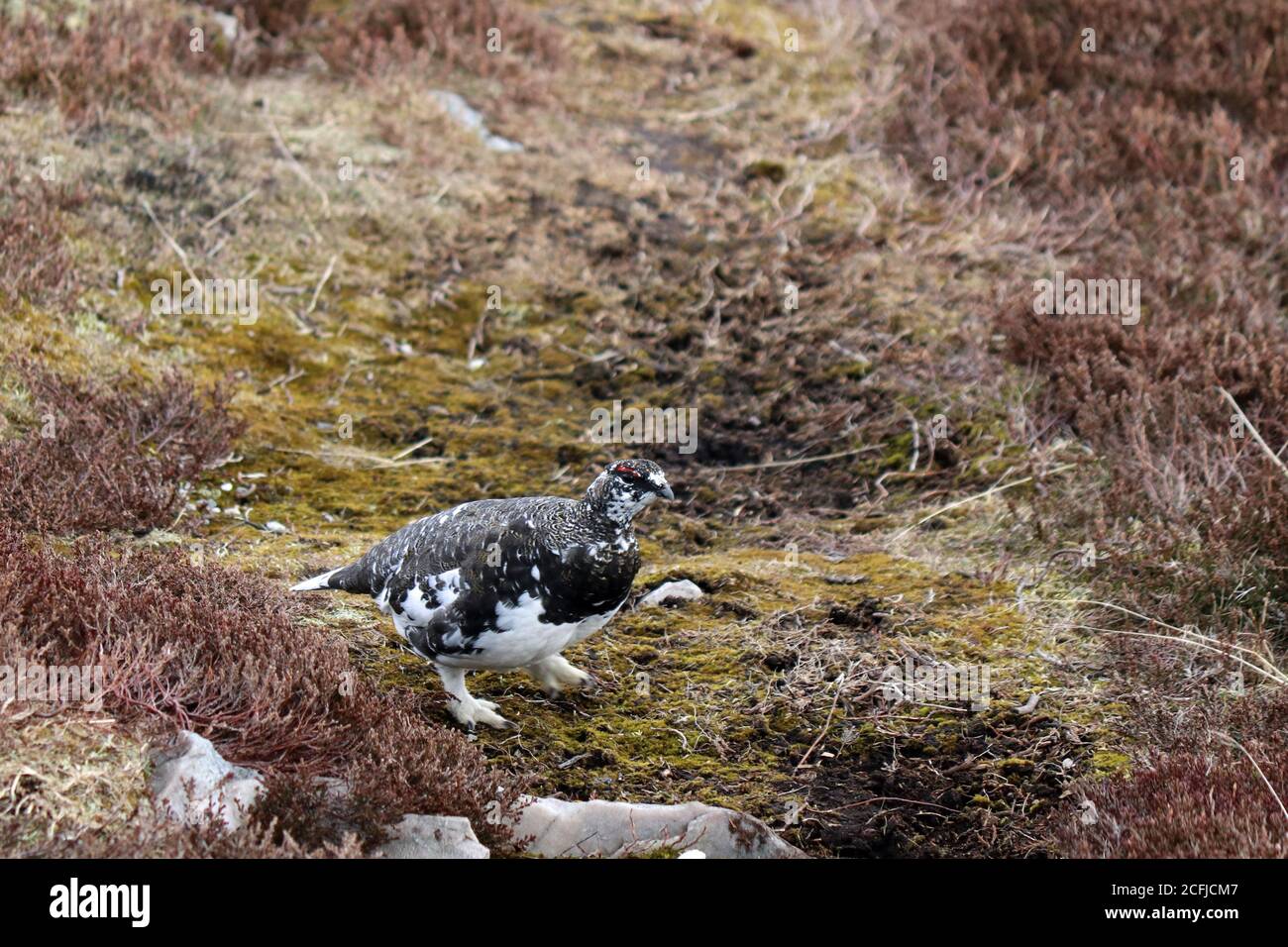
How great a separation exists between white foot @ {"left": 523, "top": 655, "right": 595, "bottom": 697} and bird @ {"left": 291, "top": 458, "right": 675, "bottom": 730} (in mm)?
338

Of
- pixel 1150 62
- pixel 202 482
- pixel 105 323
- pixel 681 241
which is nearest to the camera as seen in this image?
pixel 202 482

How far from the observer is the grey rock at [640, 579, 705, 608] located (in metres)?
6.27

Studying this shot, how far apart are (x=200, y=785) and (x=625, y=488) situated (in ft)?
6.25

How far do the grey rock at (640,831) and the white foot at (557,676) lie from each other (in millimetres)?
1064

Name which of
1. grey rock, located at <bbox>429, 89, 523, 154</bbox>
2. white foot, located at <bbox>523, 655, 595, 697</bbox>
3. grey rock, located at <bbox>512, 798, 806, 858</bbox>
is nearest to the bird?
white foot, located at <bbox>523, 655, 595, 697</bbox>

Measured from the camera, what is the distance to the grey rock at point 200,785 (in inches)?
148

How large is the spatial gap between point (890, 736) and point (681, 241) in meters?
5.02

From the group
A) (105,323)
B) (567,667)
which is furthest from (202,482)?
(567,667)

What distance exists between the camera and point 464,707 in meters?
5.28

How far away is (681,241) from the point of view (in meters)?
9.43

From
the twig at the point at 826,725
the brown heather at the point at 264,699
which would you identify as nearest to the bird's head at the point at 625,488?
the brown heather at the point at 264,699

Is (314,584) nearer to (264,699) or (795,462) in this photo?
(264,699)

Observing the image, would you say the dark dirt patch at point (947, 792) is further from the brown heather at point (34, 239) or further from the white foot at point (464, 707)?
the brown heather at point (34, 239)
